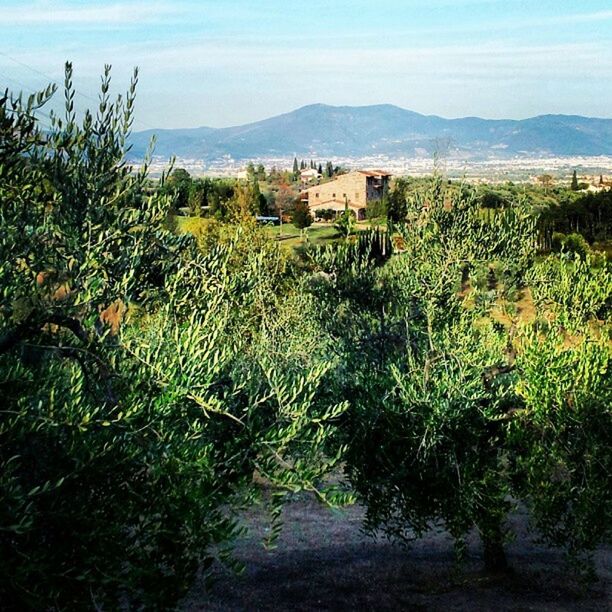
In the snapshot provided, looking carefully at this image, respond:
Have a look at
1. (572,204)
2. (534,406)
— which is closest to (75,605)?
(534,406)

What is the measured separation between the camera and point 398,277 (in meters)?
15.4

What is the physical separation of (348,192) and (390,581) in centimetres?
12192

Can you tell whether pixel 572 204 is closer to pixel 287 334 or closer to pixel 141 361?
pixel 287 334

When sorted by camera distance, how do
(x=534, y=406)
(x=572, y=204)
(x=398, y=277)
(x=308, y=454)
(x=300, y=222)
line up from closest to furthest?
(x=308, y=454) → (x=534, y=406) → (x=398, y=277) → (x=572, y=204) → (x=300, y=222)

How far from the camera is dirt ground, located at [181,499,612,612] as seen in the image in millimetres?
14867

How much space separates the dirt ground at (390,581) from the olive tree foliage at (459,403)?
118 centimetres

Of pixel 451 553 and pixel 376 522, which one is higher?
pixel 376 522

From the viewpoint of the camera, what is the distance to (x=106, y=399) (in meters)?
8.90

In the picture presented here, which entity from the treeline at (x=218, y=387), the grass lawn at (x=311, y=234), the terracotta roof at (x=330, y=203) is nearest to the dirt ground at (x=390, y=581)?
the treeline at (x=218, y=387)

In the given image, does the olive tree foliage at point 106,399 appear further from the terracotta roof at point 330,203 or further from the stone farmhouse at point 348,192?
the terracotta roof at point 330,203

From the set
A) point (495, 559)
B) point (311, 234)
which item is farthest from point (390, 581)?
point (311, 234)

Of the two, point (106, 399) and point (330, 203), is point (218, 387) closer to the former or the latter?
point (106, 399)

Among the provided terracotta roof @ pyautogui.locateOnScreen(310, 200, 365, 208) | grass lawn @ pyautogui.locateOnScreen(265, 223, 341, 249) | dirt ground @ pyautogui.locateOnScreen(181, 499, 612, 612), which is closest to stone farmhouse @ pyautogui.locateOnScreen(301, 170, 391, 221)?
terracotta roof @ pyautogui.locateOnScreen(310, 200, 365, 208)

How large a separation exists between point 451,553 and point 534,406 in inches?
271
